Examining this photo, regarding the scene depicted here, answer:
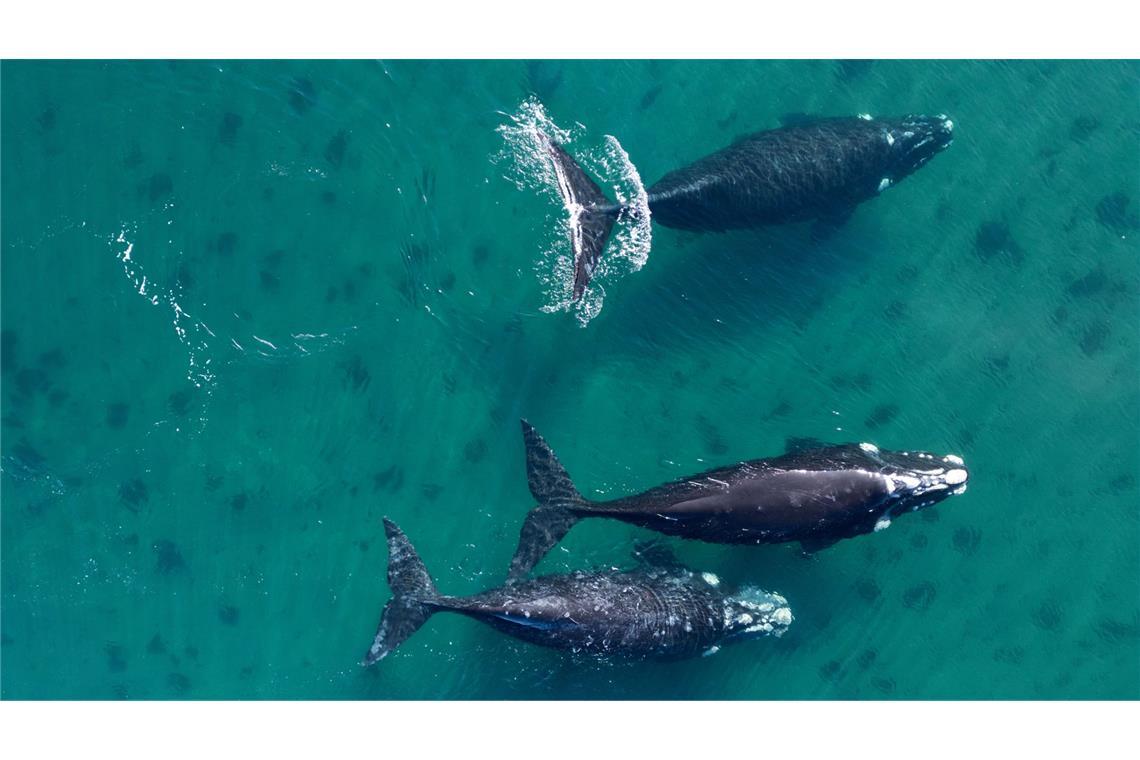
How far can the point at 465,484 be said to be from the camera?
1638 cm

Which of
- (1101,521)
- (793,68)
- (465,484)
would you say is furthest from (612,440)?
(1101,521)

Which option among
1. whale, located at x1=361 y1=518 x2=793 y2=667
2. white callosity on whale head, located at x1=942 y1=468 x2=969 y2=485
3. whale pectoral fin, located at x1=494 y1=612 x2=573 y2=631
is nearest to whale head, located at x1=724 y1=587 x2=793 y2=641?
whale, located at x1=361 y1=518 x2=793 y2=667

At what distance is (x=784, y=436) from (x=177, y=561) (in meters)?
11.2

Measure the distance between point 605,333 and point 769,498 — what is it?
13.5ft

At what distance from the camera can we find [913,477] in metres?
14.8

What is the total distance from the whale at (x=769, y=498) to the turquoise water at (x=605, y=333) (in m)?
0.98

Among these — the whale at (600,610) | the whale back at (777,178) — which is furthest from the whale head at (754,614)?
the whale back at (777,178)

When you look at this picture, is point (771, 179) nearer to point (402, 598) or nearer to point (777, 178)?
point (777, 178)

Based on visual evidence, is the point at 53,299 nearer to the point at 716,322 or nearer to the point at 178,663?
the point at 178,663

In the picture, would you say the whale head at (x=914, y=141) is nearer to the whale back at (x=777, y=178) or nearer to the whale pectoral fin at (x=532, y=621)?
the whale back at (x=777, y=178)

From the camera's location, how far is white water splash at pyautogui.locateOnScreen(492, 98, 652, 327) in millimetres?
15992

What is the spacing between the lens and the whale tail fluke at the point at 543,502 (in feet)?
49.9

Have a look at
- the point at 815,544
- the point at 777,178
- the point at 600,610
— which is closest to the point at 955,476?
the point at 815,544

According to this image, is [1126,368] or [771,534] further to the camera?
[1126,368]
